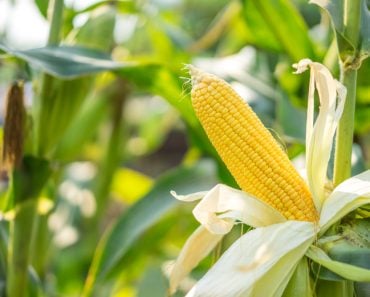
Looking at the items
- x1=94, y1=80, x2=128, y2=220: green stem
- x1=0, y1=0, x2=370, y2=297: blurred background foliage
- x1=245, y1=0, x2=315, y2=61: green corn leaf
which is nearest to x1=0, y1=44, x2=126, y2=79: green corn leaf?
x1=0, y1=0, x2=370, y2=297: blurred background foliage

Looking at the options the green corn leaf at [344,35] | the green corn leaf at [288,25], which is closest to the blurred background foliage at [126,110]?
the green corn leaf at [288,25]

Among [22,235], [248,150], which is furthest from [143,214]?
[248,150]

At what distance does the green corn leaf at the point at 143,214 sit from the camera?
3.53 ft

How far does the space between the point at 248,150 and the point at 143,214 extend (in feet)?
1.68

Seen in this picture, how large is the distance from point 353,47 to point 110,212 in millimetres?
2751

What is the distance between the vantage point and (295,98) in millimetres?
1392

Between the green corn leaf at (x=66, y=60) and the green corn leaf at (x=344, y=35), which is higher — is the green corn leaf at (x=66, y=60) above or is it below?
below

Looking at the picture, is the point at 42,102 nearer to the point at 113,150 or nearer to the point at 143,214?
the point at 143,214

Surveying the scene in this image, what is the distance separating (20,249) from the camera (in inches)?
37.2

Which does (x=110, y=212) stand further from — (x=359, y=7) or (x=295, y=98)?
(x=359, y=7)

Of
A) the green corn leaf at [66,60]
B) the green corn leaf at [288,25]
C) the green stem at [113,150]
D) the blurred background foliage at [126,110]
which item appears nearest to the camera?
the green corn leaf at [66,60]

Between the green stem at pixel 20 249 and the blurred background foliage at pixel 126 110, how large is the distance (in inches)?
2.2

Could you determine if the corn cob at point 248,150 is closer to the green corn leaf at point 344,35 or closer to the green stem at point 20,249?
Result: the green corn leaf at point 344,35

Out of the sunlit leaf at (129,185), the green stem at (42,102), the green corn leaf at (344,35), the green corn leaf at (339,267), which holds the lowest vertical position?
the sunlit leaf at (129,185)
